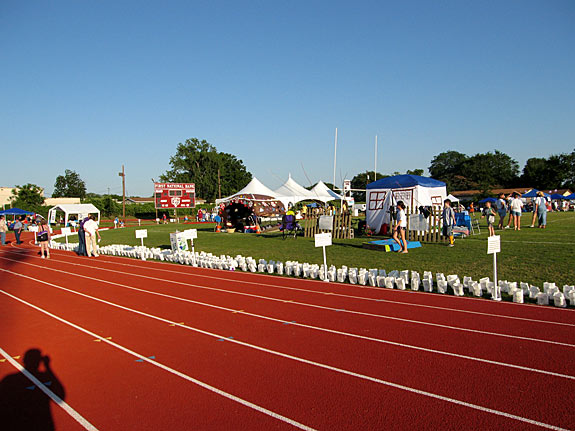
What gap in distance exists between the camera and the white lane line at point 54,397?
3863 millimetres

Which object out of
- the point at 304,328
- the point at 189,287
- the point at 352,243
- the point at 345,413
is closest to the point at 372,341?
the point at 304,328

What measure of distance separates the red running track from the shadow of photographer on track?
55 millimetres

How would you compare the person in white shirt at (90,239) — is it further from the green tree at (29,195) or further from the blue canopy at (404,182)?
the green tree at (29,195)

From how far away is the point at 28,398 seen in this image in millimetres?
4398

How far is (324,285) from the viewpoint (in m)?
9.91

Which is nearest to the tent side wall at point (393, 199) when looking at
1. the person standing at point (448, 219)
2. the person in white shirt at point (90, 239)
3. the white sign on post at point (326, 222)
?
the white sign on post at point (326, 222)

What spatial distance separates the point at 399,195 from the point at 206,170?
76.0 m

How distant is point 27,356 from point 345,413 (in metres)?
4.45

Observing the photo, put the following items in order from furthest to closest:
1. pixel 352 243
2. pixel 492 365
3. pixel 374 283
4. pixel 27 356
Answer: pixel 352 243
pixel 374 283
pixel 27 356
pixel 492 365

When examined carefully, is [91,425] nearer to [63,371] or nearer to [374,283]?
[63,371]

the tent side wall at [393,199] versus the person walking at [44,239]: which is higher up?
the tent side wall at [393,199]

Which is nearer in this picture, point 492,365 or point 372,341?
point 492,365

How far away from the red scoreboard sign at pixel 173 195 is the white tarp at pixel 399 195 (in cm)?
2923

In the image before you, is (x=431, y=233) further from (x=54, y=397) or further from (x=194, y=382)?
(x=54, y=397)
